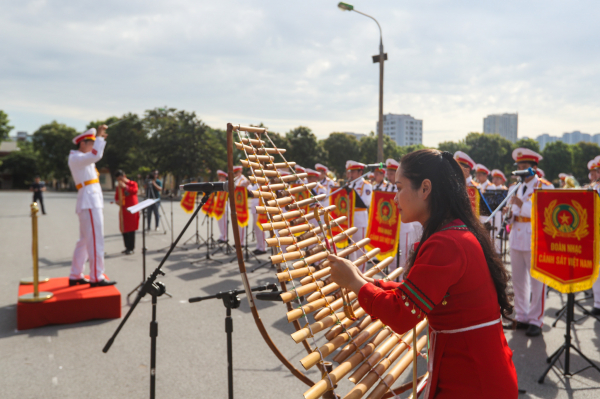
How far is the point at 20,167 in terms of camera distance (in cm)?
6681

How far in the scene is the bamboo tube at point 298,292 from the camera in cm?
191

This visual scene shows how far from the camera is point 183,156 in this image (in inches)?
1506

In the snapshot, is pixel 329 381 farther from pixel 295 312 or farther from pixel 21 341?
pixel 21 341

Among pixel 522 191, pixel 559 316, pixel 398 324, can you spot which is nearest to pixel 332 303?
pixel 398 324

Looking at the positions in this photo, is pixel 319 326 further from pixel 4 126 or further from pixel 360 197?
pixel 4 126

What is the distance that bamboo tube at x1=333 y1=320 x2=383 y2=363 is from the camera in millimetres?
1913

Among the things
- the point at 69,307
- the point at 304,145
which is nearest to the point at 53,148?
the point at 304,145

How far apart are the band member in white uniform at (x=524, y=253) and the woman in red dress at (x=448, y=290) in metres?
4.03

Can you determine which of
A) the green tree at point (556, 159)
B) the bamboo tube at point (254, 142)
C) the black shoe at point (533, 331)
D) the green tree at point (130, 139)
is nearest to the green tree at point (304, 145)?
the green tree at point (130, 139)

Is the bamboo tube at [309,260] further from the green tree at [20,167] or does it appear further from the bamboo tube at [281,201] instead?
the green tree at [20,167]

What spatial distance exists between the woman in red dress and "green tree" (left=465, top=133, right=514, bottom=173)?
174ft

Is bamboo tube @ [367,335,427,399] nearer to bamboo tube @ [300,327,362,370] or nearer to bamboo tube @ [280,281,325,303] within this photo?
bamboo tube @ [300,327,362,370]

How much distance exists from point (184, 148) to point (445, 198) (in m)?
39.0

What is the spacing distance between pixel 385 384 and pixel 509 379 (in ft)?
1.74
